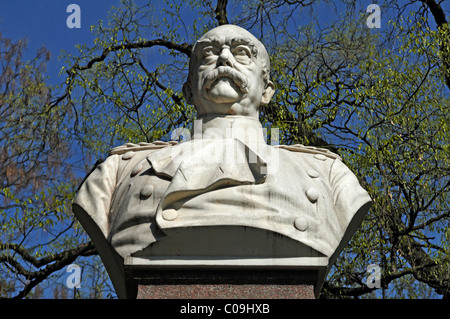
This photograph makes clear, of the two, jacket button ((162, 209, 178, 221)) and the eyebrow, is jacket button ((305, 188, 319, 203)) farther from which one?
the eyebrow

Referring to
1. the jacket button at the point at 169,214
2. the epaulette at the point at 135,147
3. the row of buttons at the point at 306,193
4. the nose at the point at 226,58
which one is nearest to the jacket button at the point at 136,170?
the row of buttons at the point at 306,193

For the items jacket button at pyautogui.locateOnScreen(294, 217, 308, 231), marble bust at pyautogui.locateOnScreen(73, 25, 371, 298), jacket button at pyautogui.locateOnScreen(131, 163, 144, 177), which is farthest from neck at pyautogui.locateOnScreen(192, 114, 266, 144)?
jacket button at pyautogui.locateOnScreen(294, 217, 308, 231)

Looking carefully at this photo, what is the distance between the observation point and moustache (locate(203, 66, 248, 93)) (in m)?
5.40

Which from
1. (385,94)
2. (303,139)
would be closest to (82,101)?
(303,139)

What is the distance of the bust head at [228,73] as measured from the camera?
17.8 ft

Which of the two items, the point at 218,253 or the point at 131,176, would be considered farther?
the point at 131,176

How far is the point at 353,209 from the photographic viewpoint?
5.15 metres

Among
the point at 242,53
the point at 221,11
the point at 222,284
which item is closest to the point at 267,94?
the point at 242,53

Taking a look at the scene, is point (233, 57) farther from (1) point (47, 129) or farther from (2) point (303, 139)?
(1) point (47, 129)

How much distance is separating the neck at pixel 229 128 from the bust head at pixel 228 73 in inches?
1.5

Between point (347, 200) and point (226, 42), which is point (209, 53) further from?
point (347, 200)

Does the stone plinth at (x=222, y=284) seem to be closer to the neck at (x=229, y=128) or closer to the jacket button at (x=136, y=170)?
the jacket button at (x=136, y=170)
